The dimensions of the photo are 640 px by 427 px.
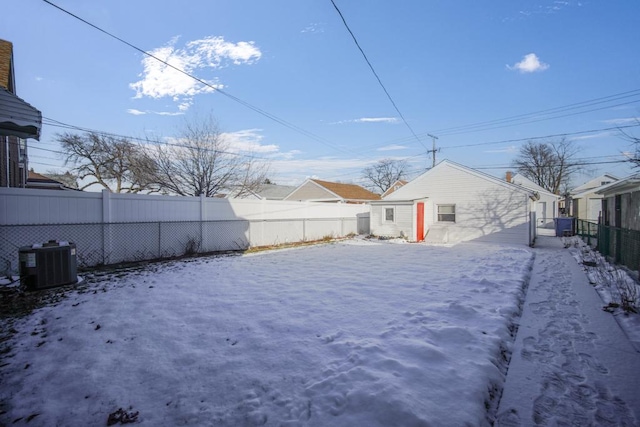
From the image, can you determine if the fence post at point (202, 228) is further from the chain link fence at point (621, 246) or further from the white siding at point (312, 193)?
the white siding at point (312, 193)

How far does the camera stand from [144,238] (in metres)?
9.82

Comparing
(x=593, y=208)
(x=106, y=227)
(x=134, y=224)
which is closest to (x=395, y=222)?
(x=134, y=224)

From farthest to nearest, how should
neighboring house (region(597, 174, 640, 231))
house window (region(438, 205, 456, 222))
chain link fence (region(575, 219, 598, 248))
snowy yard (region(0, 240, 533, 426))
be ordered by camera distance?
1. house window (region(438, 205, 456, 222))
2. chain link fence (region(575, 219, 598, 248))
3. neighboring house (region(597, 174, 640, 231))
4. snowy yard (region(0, 240, 533, 426))

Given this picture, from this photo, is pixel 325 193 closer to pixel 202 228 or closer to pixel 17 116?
pixel 202 228

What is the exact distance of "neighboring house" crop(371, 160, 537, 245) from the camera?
1548 cm

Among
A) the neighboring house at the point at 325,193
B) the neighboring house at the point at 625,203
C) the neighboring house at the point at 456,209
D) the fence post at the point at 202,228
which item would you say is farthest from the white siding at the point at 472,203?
the fence post at the point at 202,228

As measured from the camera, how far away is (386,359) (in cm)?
316

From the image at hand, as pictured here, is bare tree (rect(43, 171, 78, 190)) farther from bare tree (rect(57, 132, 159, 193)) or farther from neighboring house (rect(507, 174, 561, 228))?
neighboring house (rect(507, 174, 561, 228))

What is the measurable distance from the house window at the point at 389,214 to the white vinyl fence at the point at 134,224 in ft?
18.7

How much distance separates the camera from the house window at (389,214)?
1809cm

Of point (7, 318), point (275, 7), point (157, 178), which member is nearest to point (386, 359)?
point (7, 318)

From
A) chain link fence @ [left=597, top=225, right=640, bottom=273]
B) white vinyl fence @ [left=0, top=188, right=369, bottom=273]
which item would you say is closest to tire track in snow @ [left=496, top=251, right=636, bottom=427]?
chain link fence @ [left=597, top=225, right=640, bottom=273]

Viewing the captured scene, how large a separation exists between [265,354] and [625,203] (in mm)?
13147

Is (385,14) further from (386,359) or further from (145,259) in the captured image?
(145,259)
